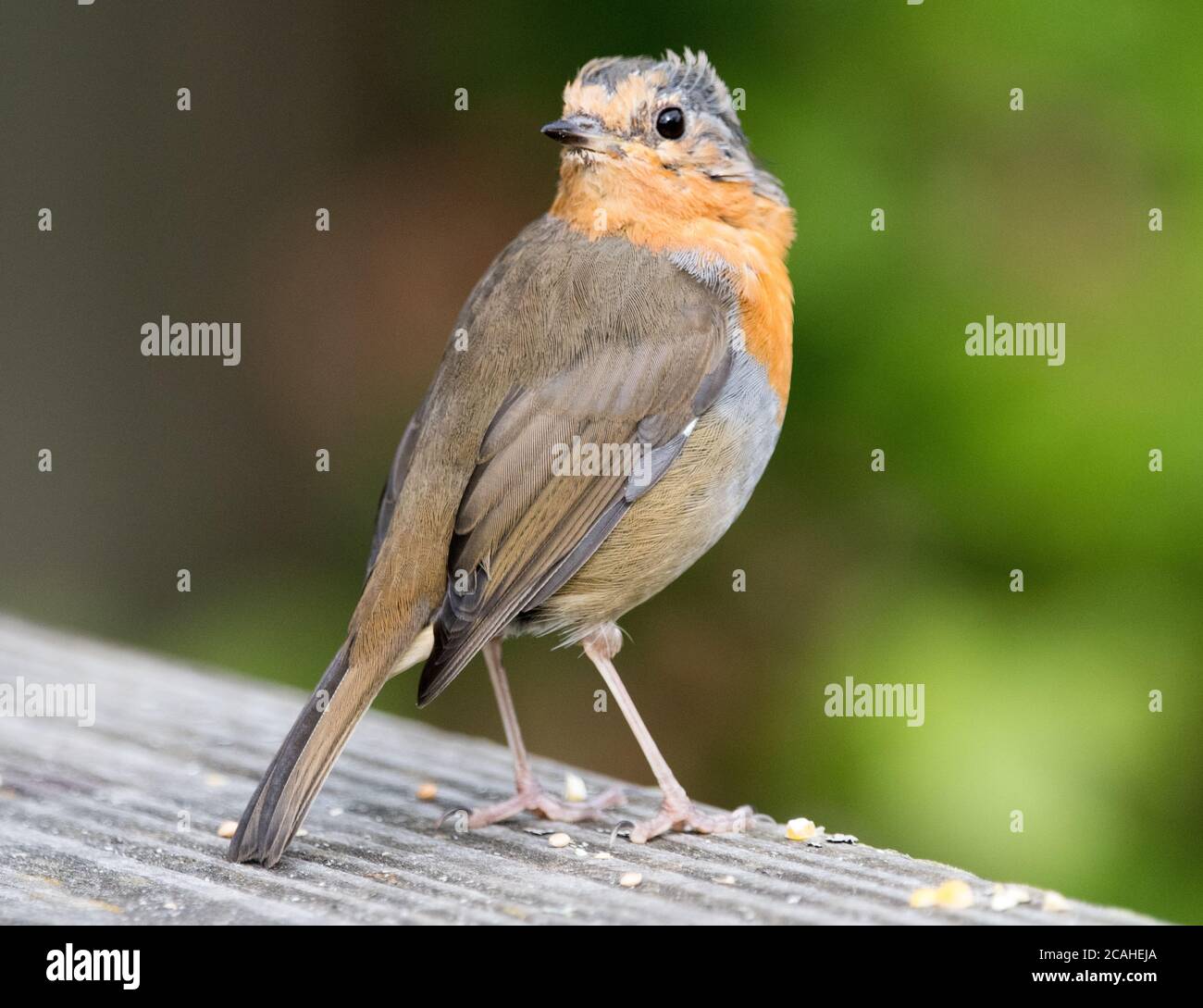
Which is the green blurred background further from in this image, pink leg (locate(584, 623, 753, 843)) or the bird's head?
pink leg (locate(584, 623, 753, 843))

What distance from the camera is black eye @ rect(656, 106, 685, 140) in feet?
14.8

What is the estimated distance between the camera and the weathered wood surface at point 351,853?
9.57 feet

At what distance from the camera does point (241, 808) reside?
3.80 metres

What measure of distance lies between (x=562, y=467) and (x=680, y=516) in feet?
1.05

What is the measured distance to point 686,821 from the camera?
3.82 meters

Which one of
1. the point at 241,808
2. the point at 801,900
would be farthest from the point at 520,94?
the point at 801,900

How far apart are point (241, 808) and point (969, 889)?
169 cm

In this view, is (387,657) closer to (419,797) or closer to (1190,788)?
(419,797)

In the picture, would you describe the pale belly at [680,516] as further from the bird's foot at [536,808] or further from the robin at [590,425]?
the bird's foot at [536,808]

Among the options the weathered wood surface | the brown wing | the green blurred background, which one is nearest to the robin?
the brown wing

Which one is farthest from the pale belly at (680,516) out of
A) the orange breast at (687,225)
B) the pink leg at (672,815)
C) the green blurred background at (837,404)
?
the green blurred background at (837,404)

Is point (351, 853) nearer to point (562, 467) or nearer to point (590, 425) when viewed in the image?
point (562, 467)

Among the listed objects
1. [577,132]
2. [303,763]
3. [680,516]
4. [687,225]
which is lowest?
[303,763]

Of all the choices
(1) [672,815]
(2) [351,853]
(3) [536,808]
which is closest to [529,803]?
(3) [536,808]
